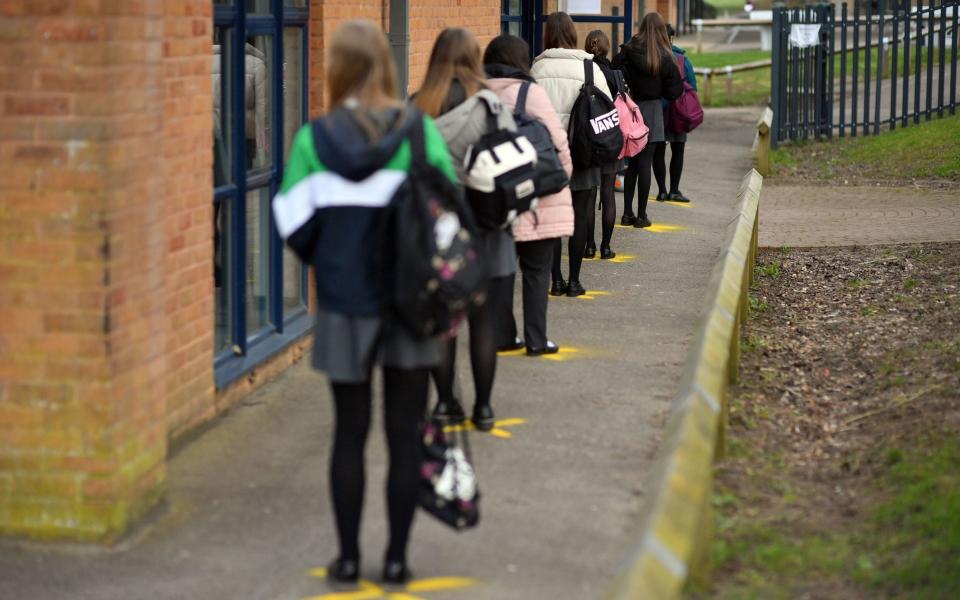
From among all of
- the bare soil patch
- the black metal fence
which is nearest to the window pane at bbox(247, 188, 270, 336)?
the bare soil patch

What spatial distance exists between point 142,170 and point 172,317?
1138mm

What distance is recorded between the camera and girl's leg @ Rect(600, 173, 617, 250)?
1162 cm

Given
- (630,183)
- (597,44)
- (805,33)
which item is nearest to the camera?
(597,44)

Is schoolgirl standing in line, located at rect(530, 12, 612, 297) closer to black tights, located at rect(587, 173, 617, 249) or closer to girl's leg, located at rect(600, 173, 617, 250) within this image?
black tights, located at rect(587, 173, 617, 249)

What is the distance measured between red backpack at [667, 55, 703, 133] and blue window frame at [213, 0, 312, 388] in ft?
21.1

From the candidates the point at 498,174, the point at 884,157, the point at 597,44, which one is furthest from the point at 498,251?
the point at 884,157

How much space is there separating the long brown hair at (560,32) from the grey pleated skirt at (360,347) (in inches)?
219

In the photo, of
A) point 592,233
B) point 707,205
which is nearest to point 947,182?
point 707,205

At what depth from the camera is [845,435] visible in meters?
8.23

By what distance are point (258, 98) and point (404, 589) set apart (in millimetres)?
3772

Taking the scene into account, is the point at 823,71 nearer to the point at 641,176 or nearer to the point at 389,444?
the point at 641,176

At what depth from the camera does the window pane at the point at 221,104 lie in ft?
25.6

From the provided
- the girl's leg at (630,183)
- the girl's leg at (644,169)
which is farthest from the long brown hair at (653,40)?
the girl's leg at (630,183)

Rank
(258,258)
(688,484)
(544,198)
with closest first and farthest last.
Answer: (688,484) → (544,198) → (258,258)
